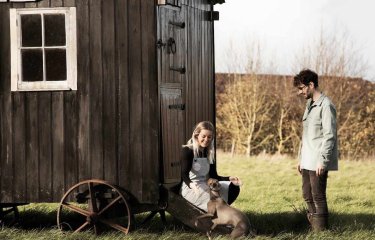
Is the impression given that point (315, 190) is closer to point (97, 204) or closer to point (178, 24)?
point (97, 204)

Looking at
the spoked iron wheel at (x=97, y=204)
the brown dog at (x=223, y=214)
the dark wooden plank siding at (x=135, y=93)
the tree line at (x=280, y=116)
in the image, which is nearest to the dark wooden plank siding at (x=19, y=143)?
the spoked iron wheel at (x=97, y=204)

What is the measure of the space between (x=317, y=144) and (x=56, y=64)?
12.0ft

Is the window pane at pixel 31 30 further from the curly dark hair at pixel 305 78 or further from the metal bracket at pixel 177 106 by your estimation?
the curly dark hair at pixel 305 78

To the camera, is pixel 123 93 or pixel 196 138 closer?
pixel 196 138

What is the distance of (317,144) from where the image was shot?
396 inches

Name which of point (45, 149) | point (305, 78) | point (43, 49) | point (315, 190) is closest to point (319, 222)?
point (315, 190)

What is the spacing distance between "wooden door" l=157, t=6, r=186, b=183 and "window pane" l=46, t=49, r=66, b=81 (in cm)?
131

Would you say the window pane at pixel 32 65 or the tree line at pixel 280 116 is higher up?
the window pane at pixel 32 65

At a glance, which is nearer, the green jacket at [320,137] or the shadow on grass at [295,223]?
the green jacket at [320,137]

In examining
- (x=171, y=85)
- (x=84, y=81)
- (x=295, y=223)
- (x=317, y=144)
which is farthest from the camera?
(x=295, y=223)

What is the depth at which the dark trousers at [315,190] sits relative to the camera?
10.1m

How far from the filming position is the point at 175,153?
11.3 m

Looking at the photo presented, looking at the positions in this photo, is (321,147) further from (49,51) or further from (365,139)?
(365,139)

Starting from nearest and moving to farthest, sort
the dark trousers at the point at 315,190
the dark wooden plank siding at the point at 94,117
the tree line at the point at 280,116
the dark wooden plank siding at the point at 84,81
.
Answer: the dark trousers at the point at 315,190
the dark wooden plank siding at the point at 94,117
the dark wooden plank siding at the point at 84,81
the tree line at the point at 280,116
